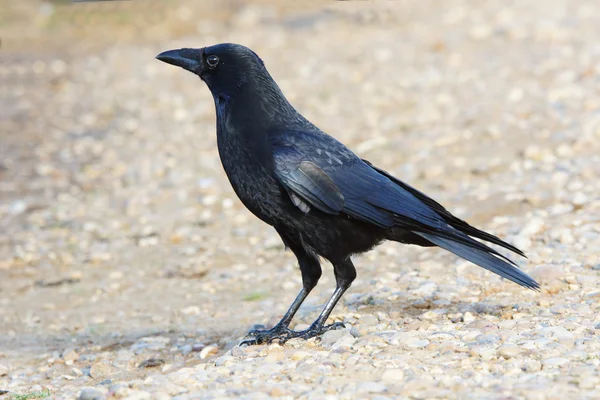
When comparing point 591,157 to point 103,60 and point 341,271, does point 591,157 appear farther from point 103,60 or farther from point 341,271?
point 103,60

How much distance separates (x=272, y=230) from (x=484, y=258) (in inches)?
137

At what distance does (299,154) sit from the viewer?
16.8ft

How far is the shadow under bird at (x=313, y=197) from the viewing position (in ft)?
16.6

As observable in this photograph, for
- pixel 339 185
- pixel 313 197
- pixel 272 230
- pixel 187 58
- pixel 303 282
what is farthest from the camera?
pixel 272 230

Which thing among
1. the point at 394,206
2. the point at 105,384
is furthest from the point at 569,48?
the point at 105,384

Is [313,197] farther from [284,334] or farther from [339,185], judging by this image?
[284,334]

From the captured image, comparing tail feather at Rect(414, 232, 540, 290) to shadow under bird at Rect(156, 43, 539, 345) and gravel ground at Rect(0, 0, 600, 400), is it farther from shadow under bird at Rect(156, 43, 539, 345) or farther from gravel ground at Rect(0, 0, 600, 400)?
gravel ground at Rect(0, 0, 600, 400)

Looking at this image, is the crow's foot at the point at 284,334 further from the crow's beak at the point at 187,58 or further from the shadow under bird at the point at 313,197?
the crow's beak at the point at 187,58

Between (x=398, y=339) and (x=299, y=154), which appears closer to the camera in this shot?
(x=398, y=339)

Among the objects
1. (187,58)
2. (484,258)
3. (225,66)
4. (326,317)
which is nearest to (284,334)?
(326,317)

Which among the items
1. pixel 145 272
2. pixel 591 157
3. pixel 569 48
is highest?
pixel 569 48

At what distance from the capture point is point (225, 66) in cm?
557

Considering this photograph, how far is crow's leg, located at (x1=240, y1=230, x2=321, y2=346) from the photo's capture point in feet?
17.2

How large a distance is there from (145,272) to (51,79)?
7845 millimetres
